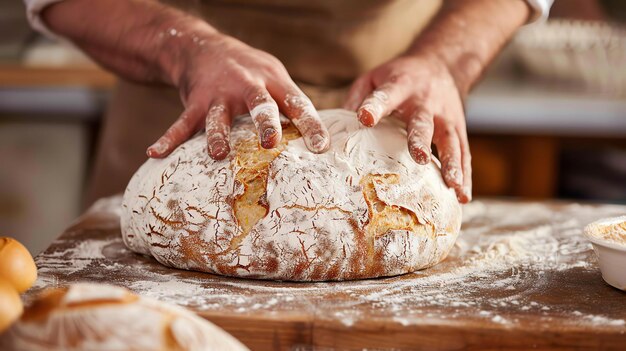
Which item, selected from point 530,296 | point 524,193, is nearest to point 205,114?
point 530,296

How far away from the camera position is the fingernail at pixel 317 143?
4.24ft

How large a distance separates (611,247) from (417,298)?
1.01 feet

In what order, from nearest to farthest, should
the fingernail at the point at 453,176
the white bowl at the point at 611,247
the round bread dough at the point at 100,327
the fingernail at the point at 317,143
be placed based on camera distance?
the round bread dough at the point at 100,327
the white bowl at the point at 611,247
the fingernail at the point at 317,143
the fingernail at the point at 453,176

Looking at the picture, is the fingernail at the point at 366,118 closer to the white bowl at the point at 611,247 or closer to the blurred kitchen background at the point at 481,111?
the white bowl at the point at 611,247

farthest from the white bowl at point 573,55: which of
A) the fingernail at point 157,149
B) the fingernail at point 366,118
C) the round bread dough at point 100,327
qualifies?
the round bread dough at point 100,327

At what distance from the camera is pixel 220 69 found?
142cm

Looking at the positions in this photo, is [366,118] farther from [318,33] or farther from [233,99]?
[318,33]

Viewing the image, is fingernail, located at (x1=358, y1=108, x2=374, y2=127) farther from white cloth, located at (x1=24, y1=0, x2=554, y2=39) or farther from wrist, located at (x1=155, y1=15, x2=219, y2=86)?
white cloth, located at (x1=24, y1=0, x2=554, y2=39)

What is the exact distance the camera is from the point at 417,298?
1.16 m

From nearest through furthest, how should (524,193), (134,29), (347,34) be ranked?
1. (134,29)
2. (347,34)
3. (524,193)

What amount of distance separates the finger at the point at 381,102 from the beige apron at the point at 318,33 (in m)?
0.48

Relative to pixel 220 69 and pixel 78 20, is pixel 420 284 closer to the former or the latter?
pixel 220 69

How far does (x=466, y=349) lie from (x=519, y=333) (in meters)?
0.07

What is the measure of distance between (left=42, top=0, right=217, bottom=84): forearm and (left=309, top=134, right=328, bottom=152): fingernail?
37 centimetres
